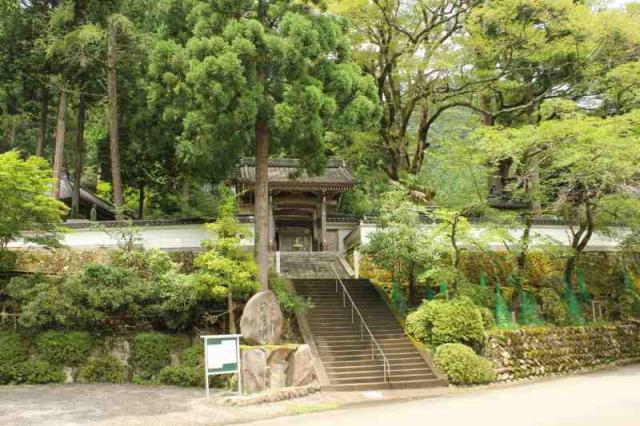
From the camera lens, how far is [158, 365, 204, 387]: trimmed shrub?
40.8 ft

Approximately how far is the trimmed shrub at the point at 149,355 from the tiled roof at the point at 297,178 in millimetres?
8999

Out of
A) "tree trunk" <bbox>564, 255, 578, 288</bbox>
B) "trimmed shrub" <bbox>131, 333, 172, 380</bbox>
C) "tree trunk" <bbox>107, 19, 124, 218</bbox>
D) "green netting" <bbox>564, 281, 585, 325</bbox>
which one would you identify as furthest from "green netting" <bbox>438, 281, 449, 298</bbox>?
"tree trunk" <bbox>107, 19, 124, 218</bbox>

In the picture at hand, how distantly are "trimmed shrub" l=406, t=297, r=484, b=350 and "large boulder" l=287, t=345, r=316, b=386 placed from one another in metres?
3.42

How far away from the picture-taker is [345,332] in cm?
1469

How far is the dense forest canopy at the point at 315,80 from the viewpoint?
13477 mm

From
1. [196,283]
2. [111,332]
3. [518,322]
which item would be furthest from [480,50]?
[111,332]

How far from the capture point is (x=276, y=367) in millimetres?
12062

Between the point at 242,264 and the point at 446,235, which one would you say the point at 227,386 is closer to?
the point at 242,264

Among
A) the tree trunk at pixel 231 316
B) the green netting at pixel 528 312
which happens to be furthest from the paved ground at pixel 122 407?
the green netting at pixel 528 312

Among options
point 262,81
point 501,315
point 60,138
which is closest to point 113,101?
point 60,138

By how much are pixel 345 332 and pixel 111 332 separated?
19.8 ft

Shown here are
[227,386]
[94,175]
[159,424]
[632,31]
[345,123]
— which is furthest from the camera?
[94,175]

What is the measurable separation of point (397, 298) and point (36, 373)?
986cm

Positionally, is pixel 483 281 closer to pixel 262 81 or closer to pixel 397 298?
pixel 397 298
